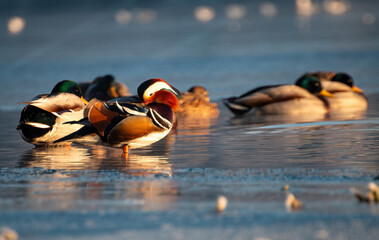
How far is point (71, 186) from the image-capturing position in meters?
7.63

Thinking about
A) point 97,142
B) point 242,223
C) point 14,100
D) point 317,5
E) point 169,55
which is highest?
point 317,5

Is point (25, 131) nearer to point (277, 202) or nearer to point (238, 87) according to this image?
point (277, 202)

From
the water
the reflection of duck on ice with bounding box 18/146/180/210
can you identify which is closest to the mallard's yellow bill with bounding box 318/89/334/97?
the water

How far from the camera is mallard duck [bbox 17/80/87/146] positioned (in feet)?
33.6

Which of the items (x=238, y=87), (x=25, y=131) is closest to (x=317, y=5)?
(x=238, y=87)

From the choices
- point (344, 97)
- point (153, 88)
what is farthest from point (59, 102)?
point (344, 97)

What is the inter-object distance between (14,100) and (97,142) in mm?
10565

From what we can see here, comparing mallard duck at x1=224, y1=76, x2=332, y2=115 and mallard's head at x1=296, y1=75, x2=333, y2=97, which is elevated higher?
mallard's head at x1=296, y1=75, x2=333, y2=97

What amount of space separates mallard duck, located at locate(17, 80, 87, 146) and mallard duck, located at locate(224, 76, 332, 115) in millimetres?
5710

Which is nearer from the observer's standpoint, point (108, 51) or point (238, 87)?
point (238, 87)

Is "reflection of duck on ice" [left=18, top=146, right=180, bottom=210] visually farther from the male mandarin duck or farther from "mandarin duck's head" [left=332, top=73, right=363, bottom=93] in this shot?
"mandarin duck's head" [left=332, top=73, right=363, bottom=93]

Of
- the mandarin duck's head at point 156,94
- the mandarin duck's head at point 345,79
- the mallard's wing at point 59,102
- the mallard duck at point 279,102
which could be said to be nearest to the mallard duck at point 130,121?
the mandarin duck's head at point 156,94

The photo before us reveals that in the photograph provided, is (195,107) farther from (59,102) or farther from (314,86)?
(59,102)

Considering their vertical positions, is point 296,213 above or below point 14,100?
below
